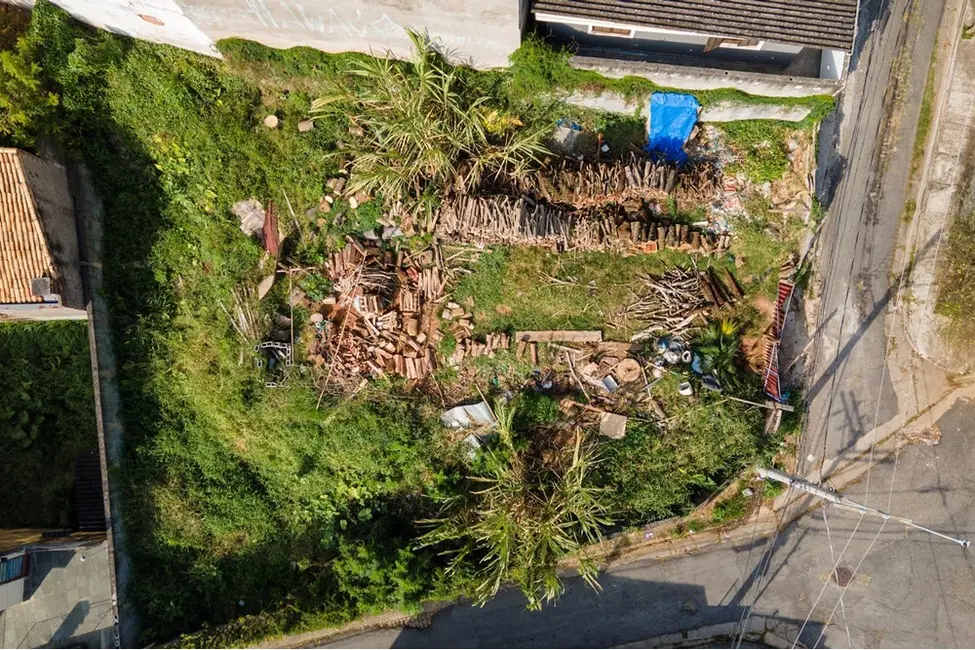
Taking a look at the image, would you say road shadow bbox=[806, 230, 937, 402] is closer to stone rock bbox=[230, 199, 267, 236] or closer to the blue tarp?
the blue tarp

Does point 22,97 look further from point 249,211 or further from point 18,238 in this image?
point 249,211

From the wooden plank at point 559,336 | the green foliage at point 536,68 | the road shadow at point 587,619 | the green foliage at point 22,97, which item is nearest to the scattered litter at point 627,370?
the wooden plank at point 559,336

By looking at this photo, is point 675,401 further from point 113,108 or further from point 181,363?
point 113,108

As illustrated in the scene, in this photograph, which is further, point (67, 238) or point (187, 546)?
point (187, 546)

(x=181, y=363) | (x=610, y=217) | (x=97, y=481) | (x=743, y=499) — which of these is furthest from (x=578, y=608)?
(x=97, y=481)

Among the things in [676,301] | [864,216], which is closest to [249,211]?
[676,301]

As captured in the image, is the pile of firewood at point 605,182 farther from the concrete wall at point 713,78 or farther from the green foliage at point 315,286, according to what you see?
the green foliage at point 315,286
